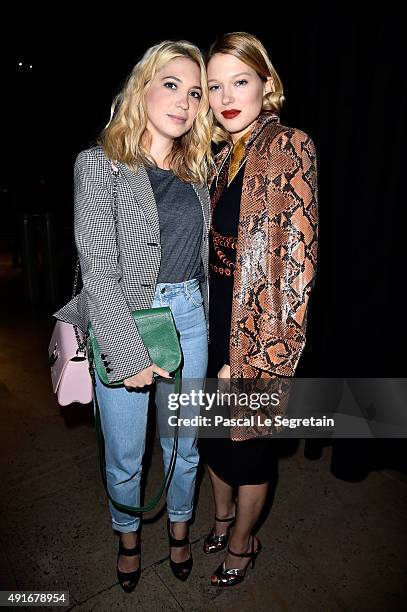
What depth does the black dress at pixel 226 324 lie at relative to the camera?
1599mm

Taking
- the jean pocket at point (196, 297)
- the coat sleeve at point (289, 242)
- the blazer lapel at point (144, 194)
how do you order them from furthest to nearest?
1. the jean pocket at point (196, 297)
2. the blazer lapel at point (144, 194)
3. the coat sleeve at point (289, 242)

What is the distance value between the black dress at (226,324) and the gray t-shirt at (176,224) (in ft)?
0.29

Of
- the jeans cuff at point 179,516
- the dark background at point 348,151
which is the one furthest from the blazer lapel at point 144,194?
the jeans cuff at point 179,516

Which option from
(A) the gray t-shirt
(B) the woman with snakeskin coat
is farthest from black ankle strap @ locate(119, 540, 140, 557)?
(A) the gray t-shirt

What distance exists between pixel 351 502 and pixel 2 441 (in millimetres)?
2265

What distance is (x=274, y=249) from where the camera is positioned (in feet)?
4.63

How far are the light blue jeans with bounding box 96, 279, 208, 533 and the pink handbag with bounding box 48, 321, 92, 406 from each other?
126 mm

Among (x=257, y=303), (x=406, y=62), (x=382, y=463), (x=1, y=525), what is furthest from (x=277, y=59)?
(x=1, y=525)

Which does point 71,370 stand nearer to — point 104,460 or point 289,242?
point 104,460

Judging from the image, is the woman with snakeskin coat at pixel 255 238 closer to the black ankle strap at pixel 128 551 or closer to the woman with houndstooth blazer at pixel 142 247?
the woman with houndstooth blazer at pixel 142 247

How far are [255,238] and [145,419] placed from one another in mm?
873

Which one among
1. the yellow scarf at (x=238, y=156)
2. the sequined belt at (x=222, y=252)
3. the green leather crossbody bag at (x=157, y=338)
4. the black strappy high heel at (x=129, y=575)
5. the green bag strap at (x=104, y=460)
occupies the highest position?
the yellow scarf at (x=238, y=156)

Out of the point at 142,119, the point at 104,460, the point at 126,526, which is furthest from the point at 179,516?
the point at 142,119

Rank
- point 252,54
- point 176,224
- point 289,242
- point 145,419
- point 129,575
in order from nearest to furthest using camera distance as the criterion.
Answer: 1. point 289,242
2. point 252,54
3. point 176,224
4. point 145,419
5. point 129,575
